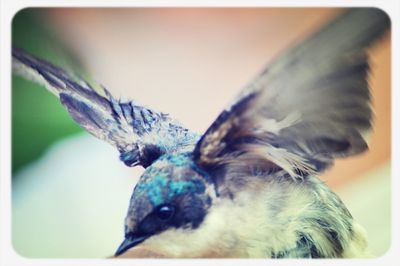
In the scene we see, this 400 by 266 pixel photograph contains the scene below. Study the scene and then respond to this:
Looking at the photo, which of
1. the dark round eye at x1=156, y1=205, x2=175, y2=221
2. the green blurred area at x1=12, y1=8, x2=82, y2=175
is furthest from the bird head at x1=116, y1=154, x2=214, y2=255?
the green blurred area at x1=12, y1=8, x2=82, y2=175

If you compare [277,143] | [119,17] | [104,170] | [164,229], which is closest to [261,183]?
[277,143]

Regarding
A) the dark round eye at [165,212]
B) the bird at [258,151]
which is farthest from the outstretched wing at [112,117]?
the dark round eye at [165,212]

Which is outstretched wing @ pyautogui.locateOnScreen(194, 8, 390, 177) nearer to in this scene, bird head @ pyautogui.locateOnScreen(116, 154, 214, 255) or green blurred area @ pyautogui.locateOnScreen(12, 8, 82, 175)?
bird head @ pyautogui.locateOnScreen(116, 154, 214, 255)

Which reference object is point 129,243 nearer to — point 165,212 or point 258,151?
point 165,212

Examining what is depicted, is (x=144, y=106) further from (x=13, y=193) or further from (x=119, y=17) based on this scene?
(x=13, y=193)

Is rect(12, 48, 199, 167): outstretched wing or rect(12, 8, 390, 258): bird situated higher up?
rect(12, 48, 199, 167): outstretched wing

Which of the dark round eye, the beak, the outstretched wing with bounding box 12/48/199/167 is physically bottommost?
the beak

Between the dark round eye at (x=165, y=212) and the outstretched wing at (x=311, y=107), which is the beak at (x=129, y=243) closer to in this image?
the dark round eye at (x=165, y=212)
